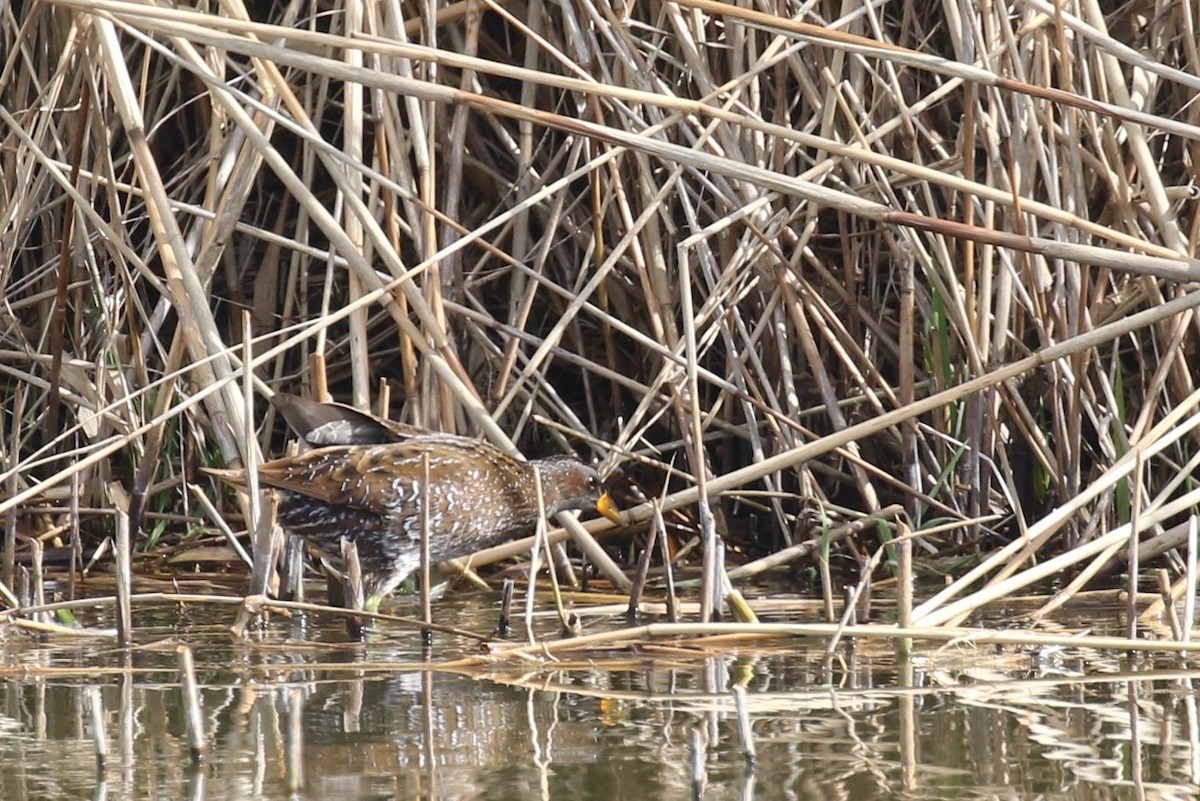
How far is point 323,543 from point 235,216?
2.96 ft

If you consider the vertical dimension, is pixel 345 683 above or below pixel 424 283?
below

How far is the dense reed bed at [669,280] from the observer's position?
398 centimetres

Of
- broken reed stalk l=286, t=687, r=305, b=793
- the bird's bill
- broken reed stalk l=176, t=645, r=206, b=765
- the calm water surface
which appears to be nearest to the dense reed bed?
the bird's bill

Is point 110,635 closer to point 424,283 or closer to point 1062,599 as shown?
point 424,283

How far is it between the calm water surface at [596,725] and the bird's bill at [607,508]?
1.16 metres

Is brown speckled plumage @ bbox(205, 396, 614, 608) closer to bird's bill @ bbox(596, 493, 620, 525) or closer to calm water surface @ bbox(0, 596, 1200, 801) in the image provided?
bird's bill @ bbox(596, 493, 620, 525)

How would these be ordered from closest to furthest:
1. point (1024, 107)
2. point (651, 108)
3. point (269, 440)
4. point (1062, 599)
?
1. point (1062, 599)
2. point (1024, 107)
3. point (651, 108)
4. point (269, 440)

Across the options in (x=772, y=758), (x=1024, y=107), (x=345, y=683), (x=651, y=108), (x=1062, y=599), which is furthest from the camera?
(x=651, y=108)

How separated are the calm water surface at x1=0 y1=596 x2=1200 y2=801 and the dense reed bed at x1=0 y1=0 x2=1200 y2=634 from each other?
1.15 feet

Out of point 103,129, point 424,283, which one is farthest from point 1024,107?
point 103,129

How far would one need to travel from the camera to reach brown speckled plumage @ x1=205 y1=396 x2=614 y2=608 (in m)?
4.22

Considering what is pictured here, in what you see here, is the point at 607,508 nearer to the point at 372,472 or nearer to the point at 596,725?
the point at 372,472

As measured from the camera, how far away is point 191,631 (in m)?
3.84

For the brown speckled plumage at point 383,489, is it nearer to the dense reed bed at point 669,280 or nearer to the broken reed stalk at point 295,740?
the dense reed bed at point 669,280
